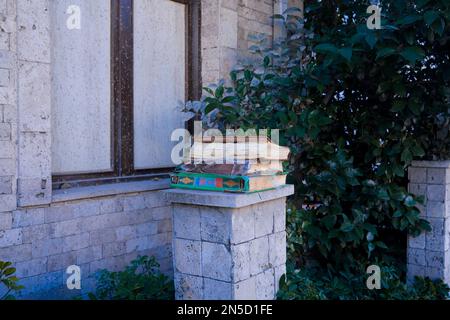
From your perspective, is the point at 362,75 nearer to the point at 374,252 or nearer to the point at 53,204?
the point at 374,252

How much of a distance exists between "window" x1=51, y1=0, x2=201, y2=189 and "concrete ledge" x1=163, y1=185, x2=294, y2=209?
1.39 metres

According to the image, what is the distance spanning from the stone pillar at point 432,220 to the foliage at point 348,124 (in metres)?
0.11

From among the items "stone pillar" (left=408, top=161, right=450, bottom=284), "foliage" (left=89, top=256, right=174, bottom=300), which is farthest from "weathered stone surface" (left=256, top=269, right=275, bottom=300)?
"stone pillar" (left=408, top=161, right=450, bottom=284)

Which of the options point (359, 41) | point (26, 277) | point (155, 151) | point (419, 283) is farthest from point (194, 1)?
point (419, 283)

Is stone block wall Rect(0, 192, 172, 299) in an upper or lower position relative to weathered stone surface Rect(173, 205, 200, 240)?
lower

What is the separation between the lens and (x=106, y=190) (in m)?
3.54

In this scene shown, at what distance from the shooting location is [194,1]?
14.5ft

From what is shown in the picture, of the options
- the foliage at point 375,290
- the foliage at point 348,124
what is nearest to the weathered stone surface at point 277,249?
the foliage at point 375,290

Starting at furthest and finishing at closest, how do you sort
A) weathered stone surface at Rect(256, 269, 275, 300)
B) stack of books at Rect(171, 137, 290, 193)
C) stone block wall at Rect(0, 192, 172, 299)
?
stone block wall at Rect(0, 192, 172, 299), weathered stone surface at Rect(256, 269, 275, 300), stack of books at Rect(171, 137, 290, 193)

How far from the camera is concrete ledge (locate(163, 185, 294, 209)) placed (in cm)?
223

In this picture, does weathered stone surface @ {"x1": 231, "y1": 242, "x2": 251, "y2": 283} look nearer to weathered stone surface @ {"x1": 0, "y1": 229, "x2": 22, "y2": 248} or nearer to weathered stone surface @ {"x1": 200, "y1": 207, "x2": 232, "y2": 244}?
weathered stone surface @ {"x1": 200, "y1": 207, "x2": 232, "y2": 244}

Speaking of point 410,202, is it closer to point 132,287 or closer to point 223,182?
point 223,182

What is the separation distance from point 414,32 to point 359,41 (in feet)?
1.16

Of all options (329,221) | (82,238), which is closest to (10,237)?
(82,238)
